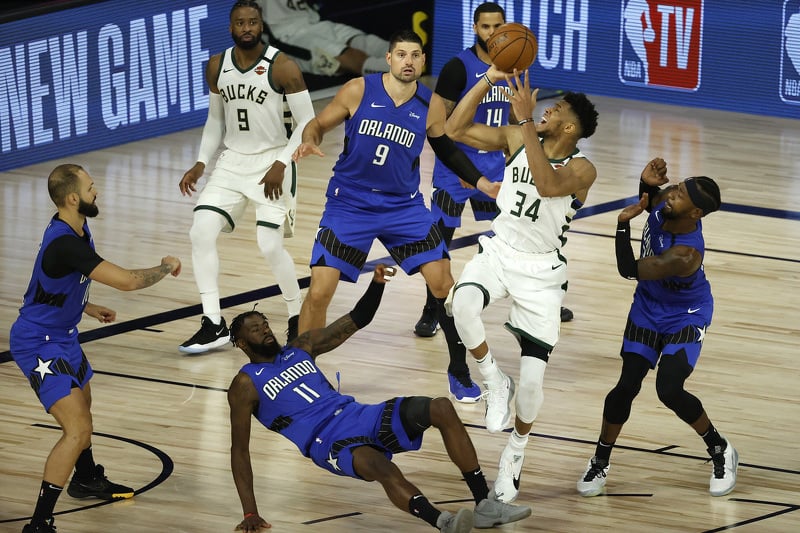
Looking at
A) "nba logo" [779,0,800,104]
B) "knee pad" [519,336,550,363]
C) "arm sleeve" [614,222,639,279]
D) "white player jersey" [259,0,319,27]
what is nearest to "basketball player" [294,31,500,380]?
"knee pad" [519,336,550,363]

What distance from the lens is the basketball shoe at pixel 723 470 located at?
710 centimetres

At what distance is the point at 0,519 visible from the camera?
6.61 meters

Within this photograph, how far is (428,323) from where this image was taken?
963cm

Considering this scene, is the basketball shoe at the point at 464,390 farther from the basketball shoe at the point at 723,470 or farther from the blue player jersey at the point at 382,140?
the basketball shoe at the point at 723,470

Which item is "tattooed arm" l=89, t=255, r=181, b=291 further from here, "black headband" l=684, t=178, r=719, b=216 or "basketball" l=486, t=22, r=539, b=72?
"black headband" l=684, t=178, r=719, b=216

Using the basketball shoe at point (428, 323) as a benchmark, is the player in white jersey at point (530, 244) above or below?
above

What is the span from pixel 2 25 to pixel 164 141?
2.32 m

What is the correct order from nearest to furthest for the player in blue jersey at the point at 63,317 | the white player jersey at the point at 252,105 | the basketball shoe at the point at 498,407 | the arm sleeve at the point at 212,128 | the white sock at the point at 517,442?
the player in blue jersey at the point at 63,317
the white sock at the point at 517,442
the basketball shoe at the point at 498,407
the white player jersey at the point at 252,105
the arm sleeve at the point at 212,128

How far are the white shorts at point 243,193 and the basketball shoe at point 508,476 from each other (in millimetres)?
2953

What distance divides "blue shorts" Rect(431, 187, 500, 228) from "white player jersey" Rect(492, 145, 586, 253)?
211 centimetres

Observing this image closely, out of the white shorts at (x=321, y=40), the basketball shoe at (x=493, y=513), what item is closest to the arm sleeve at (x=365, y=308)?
the basketball shoe at (x=493, y=513)

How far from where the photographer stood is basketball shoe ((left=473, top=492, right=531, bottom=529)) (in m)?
6.55

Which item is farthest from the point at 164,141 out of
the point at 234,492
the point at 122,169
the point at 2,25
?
the point at 234,492

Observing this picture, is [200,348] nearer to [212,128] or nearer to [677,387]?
[212,128]
